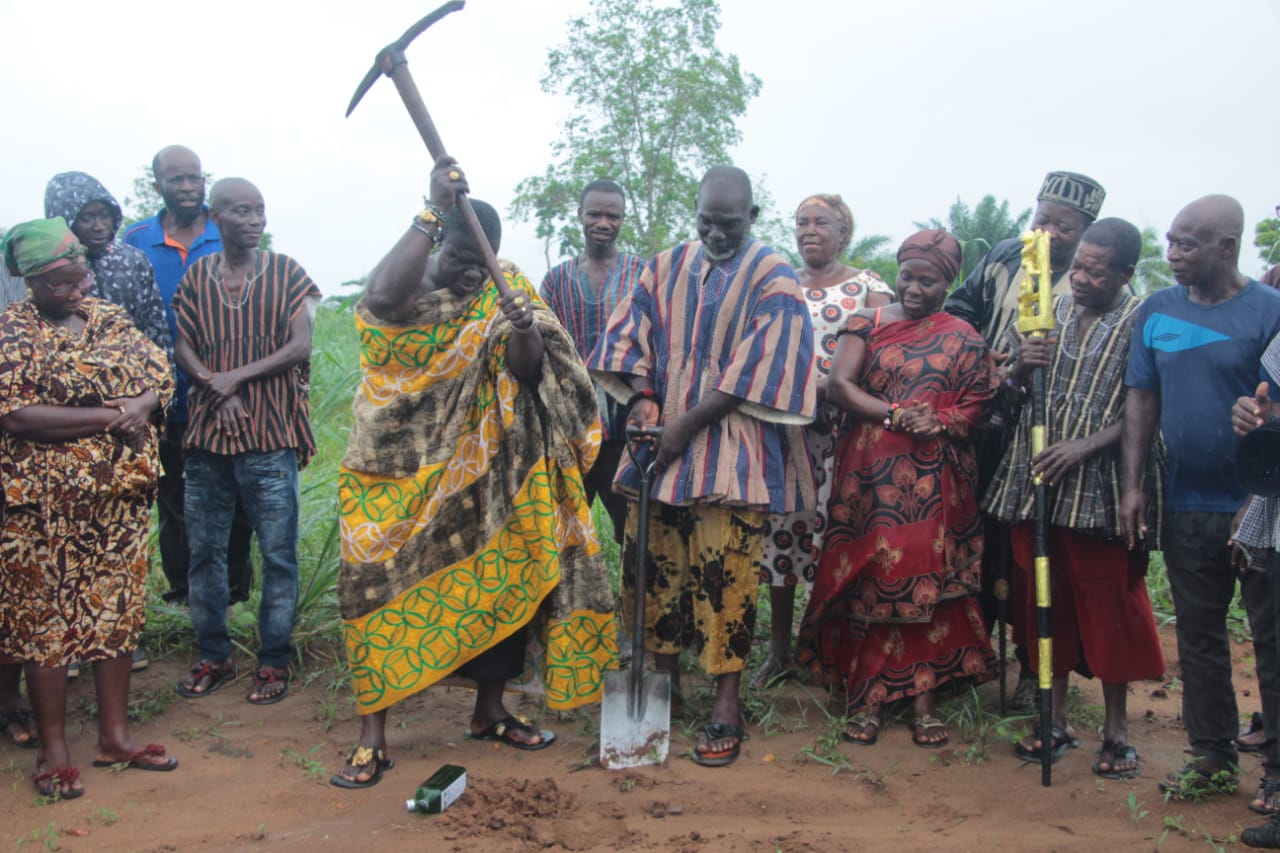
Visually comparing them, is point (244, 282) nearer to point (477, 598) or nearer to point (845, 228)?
point (477, 598)

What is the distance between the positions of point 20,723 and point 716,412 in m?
2.89

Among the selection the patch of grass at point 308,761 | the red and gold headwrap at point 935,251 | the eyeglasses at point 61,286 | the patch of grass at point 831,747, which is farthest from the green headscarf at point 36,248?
the patch of grass at point 831,747

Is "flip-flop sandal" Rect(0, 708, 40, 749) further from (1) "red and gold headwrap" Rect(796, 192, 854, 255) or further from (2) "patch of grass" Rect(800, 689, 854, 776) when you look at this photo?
(1) "red and gold headwrap" Rect(796, 192, 854, 255)

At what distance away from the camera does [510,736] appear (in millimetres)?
4062

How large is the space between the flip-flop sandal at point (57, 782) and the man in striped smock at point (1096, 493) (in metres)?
3.30

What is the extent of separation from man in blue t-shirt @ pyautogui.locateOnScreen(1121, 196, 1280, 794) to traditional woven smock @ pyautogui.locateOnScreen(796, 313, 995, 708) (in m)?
0.64

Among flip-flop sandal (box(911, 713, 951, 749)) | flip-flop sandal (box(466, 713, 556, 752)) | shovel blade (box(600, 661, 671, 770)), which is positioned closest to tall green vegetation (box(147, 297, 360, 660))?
flip-flop sandal (box(466, 713, 556, 752))

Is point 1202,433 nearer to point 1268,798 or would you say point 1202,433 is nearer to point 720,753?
point 1268,798

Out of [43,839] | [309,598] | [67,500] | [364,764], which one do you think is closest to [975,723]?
[364,764]

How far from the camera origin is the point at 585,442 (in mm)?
3939

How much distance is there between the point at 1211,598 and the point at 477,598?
97.4 inches

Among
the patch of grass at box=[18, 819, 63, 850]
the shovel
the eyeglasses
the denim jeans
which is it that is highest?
the eyeglasses

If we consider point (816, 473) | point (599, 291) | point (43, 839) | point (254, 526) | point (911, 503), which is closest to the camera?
point (43, 839)

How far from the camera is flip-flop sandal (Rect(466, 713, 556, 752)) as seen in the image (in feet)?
13.2
